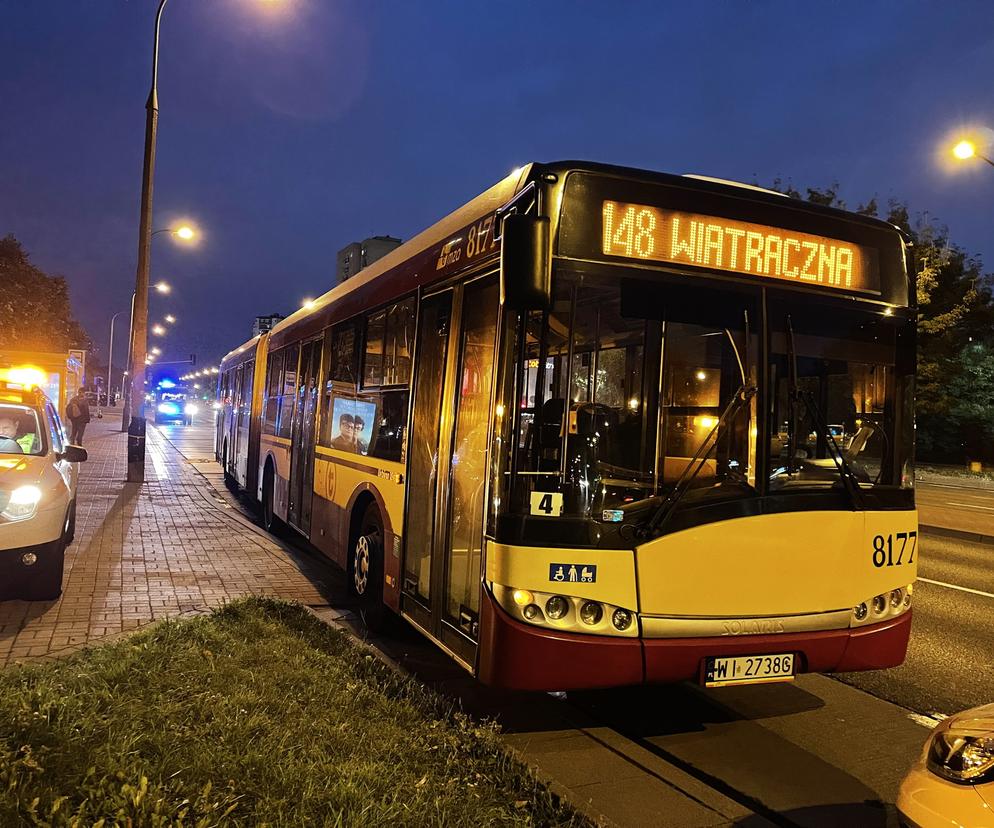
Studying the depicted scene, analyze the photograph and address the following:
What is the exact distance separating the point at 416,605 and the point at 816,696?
2.97 m

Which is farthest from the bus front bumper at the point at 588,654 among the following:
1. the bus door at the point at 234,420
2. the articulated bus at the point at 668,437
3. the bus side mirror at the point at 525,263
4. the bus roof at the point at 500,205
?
the bus door at the point at 234,420

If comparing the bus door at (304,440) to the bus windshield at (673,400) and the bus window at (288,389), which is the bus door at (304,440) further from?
the bus windshield at (673,400)

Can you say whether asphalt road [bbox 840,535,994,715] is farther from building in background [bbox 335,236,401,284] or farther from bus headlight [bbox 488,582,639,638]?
Answer: building in background [bbox 335,236,401,284]

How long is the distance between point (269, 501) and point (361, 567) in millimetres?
5481

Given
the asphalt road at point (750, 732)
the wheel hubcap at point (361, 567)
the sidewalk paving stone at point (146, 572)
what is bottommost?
the asphalt road at point (750, 732)

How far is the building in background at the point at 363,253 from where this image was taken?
6069 centimetres

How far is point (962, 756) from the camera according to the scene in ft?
8.67

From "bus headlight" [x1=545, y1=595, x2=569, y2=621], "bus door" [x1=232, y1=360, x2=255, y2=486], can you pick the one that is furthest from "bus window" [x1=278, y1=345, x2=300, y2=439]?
"bus headlight" [x1=545, y1=595, x2=569, y2=621]

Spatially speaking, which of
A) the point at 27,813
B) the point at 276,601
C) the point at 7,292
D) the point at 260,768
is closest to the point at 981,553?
the point at 276,601

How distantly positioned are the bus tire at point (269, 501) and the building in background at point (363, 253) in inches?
1818

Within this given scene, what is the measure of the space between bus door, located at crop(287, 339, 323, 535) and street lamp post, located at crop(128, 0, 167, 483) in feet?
28.7

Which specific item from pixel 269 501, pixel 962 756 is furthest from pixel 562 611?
pixel 269 501

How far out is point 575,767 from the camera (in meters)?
4.29

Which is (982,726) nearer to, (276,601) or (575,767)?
(575,767)
